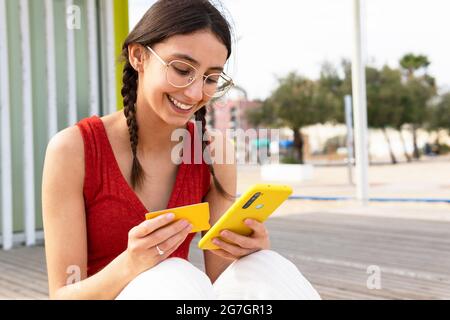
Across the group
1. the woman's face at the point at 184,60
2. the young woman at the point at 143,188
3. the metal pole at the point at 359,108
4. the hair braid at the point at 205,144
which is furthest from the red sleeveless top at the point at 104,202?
the metal pole at the point at 359,108

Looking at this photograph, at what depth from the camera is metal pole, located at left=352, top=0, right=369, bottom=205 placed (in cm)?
848

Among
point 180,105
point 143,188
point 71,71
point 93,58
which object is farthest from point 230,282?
point 93,58

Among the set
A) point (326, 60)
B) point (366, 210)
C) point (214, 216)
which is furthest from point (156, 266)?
point (326, 60)

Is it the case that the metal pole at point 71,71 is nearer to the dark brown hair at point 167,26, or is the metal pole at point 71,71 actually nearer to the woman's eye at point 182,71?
the dark brown hair at point 167,26

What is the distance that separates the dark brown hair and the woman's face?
18 millimetres

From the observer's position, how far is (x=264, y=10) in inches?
1172

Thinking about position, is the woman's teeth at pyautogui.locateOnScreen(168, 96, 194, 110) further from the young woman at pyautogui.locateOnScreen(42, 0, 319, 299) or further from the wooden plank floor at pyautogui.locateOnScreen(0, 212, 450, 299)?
the wooden plank floor at pyautogui.locateOnScreen(0, 212, 450, 299)

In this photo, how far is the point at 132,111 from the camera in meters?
1.55

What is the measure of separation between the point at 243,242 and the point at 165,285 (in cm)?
27

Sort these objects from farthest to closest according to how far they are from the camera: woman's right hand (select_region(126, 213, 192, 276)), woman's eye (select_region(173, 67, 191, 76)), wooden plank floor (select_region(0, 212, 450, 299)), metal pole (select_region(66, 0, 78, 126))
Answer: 1. metal pole (select_region(66, 0, 78, 126))
2. wooden plank floor (select_region(0, 212, 450, 299))
3. woman's eye (select_region(173, 67, 191, 76))
4. woman's right hand (select_region(126, 213, 192, 276))

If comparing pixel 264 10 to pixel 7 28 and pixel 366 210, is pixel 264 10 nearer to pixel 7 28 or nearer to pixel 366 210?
pixel 366 210

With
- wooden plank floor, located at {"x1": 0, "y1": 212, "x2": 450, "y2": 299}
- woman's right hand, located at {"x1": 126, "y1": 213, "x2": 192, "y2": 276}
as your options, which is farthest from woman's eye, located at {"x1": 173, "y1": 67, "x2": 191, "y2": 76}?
wooden plank floor, located at {"x1": 0, "y1": 212, "x2": 450, "y2": 299}

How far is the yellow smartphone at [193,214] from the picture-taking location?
122 cm
